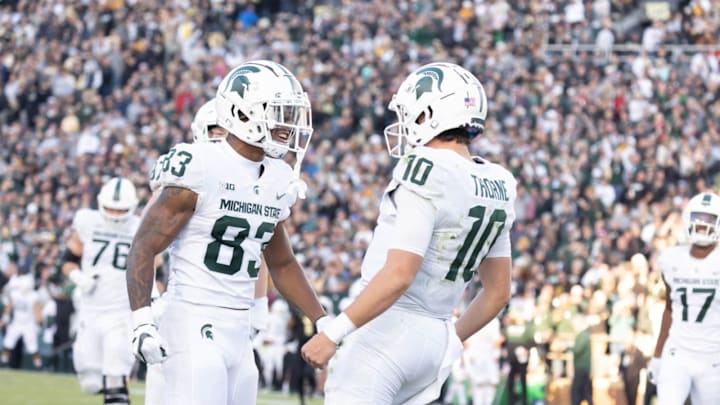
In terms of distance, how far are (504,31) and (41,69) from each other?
7407 mm

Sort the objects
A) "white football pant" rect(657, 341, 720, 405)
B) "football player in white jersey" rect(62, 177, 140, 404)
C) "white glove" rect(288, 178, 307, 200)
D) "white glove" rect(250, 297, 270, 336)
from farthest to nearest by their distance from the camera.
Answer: "football player in white jersey" rect(62, 177, 140, 404), "white football pant" rect(657, 341, 720, 405), "white glove" rect(250, 297, 270, 336), "white glove" rect(288, 178, 307, 200)

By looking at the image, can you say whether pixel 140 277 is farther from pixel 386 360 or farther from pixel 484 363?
pixel 484 363

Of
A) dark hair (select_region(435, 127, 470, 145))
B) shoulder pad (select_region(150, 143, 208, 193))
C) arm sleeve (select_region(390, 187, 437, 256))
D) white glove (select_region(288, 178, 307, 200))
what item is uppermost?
dark hair (select_region(435, 127, 470, 145))

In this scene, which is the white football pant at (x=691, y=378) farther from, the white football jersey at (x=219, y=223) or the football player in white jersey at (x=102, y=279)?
the white football jersey at (x=219, y=223)

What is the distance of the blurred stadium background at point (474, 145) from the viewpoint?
567 inches

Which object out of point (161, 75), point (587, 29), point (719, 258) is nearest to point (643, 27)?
point (587, 29)

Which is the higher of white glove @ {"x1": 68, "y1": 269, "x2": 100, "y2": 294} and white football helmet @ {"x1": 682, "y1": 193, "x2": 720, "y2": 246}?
white football helmet @ {"x1": 682, "y1": 193, "x2": 720, "y2": 246}

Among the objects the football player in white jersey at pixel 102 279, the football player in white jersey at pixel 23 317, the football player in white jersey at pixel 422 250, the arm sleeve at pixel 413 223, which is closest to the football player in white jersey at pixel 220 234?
the football player in white jersey at pixel 422 250

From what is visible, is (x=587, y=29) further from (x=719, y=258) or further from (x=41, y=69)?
(x=719, y=258)

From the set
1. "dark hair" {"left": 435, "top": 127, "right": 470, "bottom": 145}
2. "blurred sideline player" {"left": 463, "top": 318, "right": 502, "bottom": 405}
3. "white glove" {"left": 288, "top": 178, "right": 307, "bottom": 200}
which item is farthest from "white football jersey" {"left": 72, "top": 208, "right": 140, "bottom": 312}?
"dark hair" {"left": 435, "top": 127, "right": 470, "bottom": 145}

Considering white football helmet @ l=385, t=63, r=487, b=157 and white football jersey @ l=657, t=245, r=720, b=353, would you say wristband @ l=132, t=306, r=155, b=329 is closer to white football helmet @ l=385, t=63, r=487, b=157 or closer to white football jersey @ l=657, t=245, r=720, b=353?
white football helmet @ l=385, t=63, r=487, b=157

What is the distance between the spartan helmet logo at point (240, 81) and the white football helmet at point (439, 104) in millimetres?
760

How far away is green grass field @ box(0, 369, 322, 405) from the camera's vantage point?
528 inches

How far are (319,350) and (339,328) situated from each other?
0.32ft
